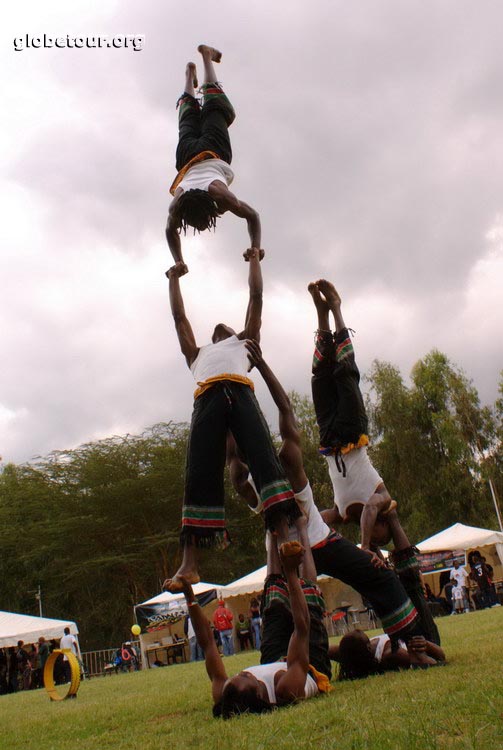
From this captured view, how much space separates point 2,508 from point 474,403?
27664mm

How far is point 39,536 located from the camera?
3647 cm

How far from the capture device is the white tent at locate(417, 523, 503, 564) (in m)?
A: 19.9

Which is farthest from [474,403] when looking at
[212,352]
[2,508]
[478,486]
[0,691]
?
[212,352]

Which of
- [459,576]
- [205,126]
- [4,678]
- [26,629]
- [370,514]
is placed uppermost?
[205,126]

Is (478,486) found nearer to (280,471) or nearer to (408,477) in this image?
(408,477)

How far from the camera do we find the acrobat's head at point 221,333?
17.4 feet

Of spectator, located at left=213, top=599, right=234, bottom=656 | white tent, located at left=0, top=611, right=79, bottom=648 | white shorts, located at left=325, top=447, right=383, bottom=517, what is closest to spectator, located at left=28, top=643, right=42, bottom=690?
white tent, located at left=0, top=611, right=79, bottom=648

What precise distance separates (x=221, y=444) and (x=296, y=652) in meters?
1.48

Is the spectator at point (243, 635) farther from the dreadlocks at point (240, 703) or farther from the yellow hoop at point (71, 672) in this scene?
the dreadlocks at point (240, 703)

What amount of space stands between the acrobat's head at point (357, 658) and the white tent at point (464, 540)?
16.3 meters

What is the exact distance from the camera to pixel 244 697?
373 centimetres

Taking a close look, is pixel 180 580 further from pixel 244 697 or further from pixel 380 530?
pixel 380 530

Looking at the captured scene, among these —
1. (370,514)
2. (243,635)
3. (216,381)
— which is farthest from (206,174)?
(243,635)

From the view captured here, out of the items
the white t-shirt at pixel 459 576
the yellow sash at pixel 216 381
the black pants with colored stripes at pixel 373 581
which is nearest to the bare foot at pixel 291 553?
the black pants with colored stripes at pixel 373 581
